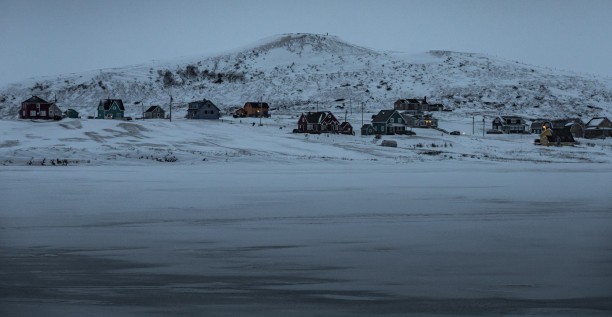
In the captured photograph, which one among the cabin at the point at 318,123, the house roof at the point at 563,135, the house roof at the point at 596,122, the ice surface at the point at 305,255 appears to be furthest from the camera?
the house roof at the point at 596,122

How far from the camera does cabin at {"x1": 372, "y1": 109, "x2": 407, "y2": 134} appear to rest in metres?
107

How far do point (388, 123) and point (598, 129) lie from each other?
40813 mm

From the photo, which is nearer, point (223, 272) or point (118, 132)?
point (223, 272)

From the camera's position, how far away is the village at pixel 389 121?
10612 cm

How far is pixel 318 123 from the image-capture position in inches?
4227

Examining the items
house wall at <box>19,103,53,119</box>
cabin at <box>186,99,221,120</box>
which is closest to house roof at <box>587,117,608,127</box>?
cabin at <box>186,99,221,120</box>

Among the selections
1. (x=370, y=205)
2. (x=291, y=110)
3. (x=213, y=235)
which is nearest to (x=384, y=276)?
(x=213, y=235)

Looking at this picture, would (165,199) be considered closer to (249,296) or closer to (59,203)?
(59,203)

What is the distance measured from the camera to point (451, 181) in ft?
118

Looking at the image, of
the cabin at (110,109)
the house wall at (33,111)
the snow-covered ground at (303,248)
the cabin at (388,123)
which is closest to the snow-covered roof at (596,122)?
the cabin at (388,123)

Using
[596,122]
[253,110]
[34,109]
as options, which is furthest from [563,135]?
[34,109]

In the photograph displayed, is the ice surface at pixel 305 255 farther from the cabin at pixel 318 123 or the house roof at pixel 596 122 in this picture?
the house roof at pixel 596 122

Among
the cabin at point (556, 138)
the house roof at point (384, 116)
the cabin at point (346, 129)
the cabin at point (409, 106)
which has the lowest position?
the cabin at point (556, 138)

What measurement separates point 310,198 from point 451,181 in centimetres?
1275
